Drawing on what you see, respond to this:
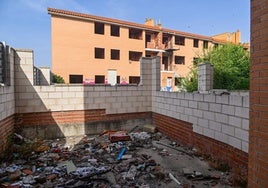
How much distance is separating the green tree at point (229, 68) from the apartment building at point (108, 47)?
11.3 ft

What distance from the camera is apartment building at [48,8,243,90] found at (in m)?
19.5

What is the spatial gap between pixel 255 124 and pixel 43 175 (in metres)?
3.72

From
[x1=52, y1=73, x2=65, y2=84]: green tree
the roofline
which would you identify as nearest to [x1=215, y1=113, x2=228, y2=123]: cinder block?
[x1=52, y1=73, x2=65, y2=84]: green tree

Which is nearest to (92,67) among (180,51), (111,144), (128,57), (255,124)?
(128,57)

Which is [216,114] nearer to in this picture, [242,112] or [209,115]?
[209,115]

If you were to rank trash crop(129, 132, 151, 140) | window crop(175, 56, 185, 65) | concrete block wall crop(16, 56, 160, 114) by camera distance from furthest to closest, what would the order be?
window crop(175, 56, 185, 65)
trash crop(129, 132, 151, 140)
concrete block wall crop(16, 56, 160, 114)

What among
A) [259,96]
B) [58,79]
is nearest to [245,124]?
[259,96]

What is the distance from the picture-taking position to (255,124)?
2.16 metres

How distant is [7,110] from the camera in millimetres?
5344

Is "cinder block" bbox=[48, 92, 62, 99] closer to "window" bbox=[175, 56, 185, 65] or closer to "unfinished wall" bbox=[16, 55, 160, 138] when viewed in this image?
"unfinished wall" bbox=[16, 55, 160, 138]

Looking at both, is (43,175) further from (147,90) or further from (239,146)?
(147,90)

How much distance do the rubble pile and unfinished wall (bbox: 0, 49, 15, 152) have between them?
0.35m

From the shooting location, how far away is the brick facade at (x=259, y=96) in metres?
2.03

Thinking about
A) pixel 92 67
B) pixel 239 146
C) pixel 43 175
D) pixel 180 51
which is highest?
pixel 180 51
